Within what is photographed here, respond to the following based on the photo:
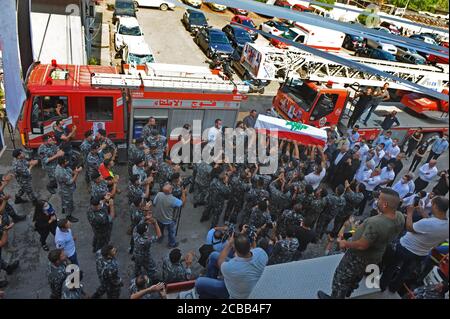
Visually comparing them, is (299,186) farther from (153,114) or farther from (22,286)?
(22,286)

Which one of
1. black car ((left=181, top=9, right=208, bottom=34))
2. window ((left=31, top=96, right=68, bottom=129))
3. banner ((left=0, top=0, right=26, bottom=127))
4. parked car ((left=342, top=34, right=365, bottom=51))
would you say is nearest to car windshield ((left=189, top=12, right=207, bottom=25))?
black car ((left=181, top=9, right=208, bottom=34))

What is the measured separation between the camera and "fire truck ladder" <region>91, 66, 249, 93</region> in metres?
8.92

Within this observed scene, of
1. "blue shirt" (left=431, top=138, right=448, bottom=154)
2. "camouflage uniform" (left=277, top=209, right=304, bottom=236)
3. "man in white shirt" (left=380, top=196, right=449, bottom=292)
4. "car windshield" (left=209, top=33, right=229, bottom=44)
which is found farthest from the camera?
"car windshield" (left=209, top=33, right=229, bottom=44)

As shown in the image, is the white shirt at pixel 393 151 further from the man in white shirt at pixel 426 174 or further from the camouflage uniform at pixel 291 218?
the camouflage uniform at pixel 291 218

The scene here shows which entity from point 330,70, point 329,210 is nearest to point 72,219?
point 329,210

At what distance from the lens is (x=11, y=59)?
7.39 m

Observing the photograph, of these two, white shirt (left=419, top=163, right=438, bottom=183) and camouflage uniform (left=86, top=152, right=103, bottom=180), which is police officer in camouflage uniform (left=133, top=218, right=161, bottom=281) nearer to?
camouflage uniform (left=86, top=152, right=103, bottom=180)

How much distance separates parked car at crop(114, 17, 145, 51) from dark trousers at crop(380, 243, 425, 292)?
14.6 m

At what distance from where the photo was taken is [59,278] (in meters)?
4.88

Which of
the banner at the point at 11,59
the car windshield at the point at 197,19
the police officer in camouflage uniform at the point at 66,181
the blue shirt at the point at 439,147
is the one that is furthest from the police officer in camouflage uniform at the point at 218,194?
the car windshield at the point at 197,19

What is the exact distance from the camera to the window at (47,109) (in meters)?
8.46

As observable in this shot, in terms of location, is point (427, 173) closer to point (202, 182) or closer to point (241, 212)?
point (241, 212)

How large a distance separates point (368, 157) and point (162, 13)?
65.8 feet

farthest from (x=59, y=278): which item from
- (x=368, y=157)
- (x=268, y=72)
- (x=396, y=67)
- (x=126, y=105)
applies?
(x=396, y=67)
